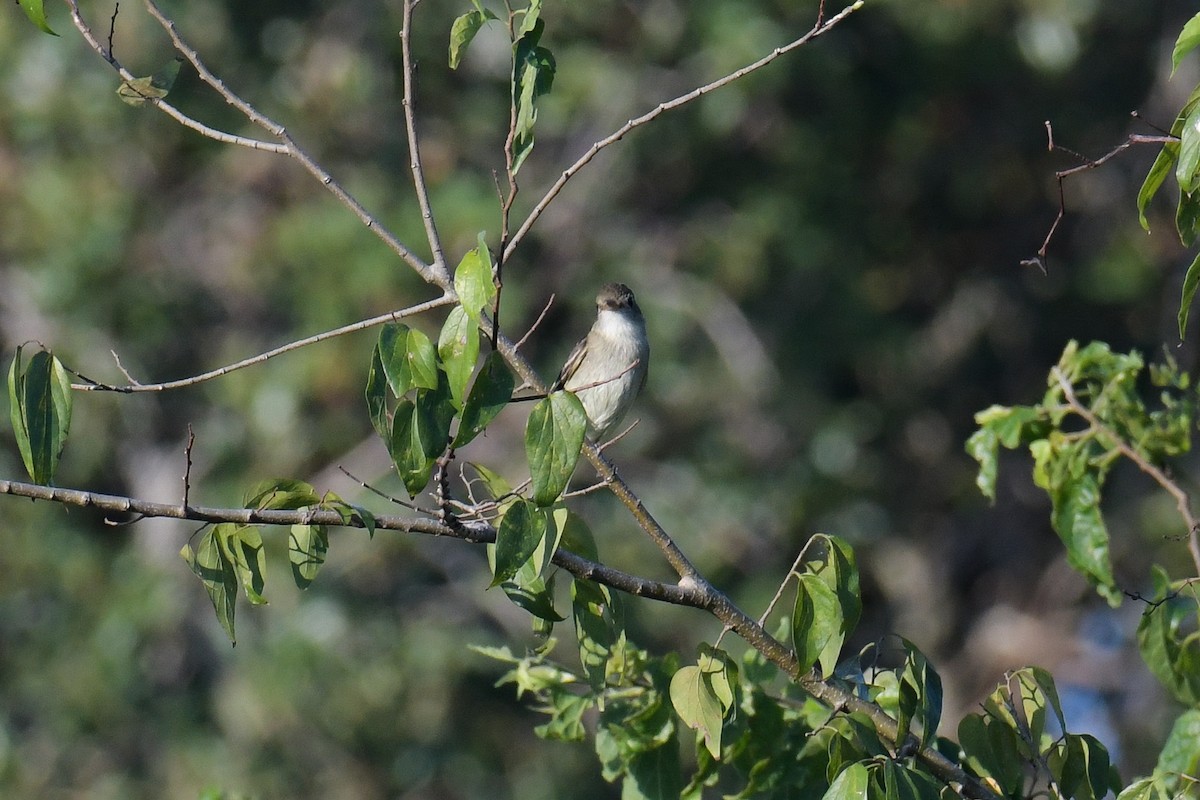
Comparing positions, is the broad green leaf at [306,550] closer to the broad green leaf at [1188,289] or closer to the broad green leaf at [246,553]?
the broad green leaf at [246,553]

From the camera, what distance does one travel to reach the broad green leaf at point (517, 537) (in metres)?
2.08

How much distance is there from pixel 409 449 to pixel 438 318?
7.41m

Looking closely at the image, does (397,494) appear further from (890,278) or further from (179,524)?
(890,278)

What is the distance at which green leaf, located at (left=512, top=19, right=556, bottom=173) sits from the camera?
7.41 feet

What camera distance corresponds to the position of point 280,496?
2.30m

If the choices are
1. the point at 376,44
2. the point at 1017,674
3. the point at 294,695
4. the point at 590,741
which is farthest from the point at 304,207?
the point at 1017,674

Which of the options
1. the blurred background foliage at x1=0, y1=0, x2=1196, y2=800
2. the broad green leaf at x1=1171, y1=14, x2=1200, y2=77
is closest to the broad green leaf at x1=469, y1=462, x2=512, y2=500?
the broad green leaf at x1=1171, y1=14, x2=1200, y2=77

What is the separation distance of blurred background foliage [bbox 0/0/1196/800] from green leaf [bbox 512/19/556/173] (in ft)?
20.5

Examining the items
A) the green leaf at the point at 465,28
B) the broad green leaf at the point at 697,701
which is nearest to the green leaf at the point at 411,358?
the green leaf at the point at 465,28

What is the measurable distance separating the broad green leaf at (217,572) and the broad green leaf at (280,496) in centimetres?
8

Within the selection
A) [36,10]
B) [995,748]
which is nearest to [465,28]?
[36,10]

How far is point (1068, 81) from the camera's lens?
1186cm

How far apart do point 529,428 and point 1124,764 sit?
31.8 feet

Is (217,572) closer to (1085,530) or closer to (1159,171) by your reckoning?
(1159,171)
